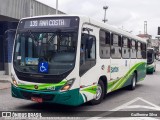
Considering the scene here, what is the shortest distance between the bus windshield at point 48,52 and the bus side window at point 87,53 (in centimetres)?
33

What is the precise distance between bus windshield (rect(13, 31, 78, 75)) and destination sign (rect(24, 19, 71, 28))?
0.23 meters

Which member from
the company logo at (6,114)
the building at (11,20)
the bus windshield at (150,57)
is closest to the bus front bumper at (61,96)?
the company logo at (6,114)

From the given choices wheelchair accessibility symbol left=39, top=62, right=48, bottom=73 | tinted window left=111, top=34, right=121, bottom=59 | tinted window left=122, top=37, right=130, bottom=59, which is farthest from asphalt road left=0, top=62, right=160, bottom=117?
tinted window left=122, top=37, right=130, bottom=59

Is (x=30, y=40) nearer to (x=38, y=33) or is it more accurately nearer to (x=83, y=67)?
(x=38, y=33)

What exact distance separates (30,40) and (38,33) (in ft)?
1.08

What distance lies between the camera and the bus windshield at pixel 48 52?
8.91 m

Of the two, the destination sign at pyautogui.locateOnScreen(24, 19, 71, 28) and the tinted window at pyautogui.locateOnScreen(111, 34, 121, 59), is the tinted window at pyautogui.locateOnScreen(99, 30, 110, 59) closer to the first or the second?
the tinted window at pyautogui.locateOnScreen(111, 34, 121, 59)

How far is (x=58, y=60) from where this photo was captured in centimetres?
896

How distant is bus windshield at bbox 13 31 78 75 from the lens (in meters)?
8.91

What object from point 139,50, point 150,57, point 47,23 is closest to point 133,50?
point 139,50

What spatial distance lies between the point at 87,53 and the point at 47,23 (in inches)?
57.9

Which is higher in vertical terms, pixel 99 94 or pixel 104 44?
pixel 104 44

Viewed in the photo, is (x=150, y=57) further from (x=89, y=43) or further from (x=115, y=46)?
(x=89, y=43)

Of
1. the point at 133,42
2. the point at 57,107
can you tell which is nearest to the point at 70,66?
the point at 57,107
